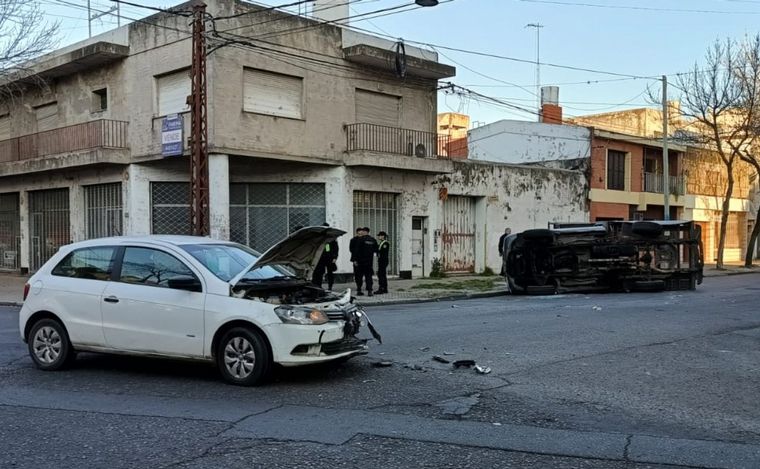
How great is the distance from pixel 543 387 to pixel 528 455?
2183 millimetres

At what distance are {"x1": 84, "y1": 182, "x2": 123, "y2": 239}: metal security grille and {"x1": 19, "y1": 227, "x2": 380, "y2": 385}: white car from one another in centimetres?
1365

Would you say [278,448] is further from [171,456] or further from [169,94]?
[169,94]

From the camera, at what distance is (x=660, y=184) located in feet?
116

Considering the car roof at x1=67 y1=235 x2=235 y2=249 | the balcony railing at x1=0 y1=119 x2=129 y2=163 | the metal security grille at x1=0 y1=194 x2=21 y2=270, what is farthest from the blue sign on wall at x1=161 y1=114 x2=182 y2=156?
the car roof at x1=67 y1=235 x2=235 y2=249

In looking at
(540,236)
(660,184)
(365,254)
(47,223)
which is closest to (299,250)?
(365,254)

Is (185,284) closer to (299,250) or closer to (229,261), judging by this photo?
(229,261)

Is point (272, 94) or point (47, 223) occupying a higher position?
point (272, 94)

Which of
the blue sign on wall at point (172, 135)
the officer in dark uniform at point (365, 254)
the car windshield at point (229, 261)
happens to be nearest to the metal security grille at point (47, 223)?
the blue sign on wall at point (172, 135)

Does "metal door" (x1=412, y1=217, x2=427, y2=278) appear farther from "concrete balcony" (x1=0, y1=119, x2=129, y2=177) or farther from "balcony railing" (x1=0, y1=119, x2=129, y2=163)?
"balcony railing" (x1=0, y1=119, x2=129, y2=163)

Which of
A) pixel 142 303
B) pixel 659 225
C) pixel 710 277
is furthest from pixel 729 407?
pixel 710 277

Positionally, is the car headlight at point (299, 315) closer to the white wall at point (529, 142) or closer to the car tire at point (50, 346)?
the car tire at point (50, 346)

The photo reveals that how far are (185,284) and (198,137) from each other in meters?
9.31

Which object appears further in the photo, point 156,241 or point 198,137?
point 198,137

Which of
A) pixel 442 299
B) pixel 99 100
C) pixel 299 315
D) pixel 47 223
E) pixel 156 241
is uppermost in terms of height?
pixel 99 100
